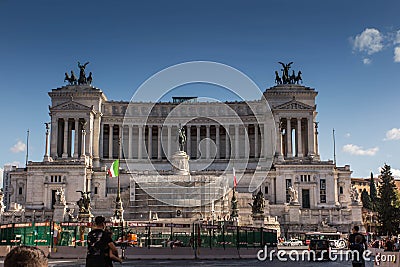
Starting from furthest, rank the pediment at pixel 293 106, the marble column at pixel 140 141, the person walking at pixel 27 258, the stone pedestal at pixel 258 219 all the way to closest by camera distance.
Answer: the marble column at pixel 140 141
the pediment at pixel 293 106
the stone pedestal at pixel 258 219
the person walking at pixel 27 258

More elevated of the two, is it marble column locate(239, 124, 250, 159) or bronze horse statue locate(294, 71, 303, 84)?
bronze horse statue locate(294, 71, 303, 84)

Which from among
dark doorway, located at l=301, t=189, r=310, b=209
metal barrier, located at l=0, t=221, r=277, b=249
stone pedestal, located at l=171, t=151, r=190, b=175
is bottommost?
metal barrier, located at l=0, t=221, r=277, b=249

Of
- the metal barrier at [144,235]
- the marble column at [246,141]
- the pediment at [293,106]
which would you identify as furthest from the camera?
the marble column at [246,141]

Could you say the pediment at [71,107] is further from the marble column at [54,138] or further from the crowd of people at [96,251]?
the crowd of people at [96,251]

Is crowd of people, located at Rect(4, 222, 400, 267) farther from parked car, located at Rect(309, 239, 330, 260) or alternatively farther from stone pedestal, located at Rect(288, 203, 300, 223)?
stone pedestal, located at Rect(288, 203, 300, 223)

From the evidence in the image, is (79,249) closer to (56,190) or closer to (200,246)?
(200,246)

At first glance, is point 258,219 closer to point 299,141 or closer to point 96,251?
point 299,141

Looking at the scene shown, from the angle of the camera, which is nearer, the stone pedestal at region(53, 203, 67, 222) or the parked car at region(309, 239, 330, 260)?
the parked car at region(309, 239, 330, 260)

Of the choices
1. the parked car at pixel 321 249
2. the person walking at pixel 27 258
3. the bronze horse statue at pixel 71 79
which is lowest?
the parked car at pixel 321 249

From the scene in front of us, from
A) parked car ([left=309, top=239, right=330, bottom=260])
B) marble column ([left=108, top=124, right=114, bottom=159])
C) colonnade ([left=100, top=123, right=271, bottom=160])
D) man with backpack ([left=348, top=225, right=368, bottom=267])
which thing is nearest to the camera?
man with backpack ([left=348, top=225, right=368, bottom=267])

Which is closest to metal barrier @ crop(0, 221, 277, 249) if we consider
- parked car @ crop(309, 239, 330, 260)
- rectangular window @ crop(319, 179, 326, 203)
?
parked car @ crop(309, 239, 330, 260)

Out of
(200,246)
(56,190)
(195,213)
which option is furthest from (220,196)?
(200,246)

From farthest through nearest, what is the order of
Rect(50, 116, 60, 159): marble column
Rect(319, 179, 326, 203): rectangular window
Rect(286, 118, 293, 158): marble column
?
Rect(286, 118, 293, 158): marble column → Rect(50, 116, 60, 159): marble column → Rect(319, 179, 326, 203): rectangular window

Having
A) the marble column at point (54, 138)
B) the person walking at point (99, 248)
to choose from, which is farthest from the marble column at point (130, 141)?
the person walking at point (99, 248)
